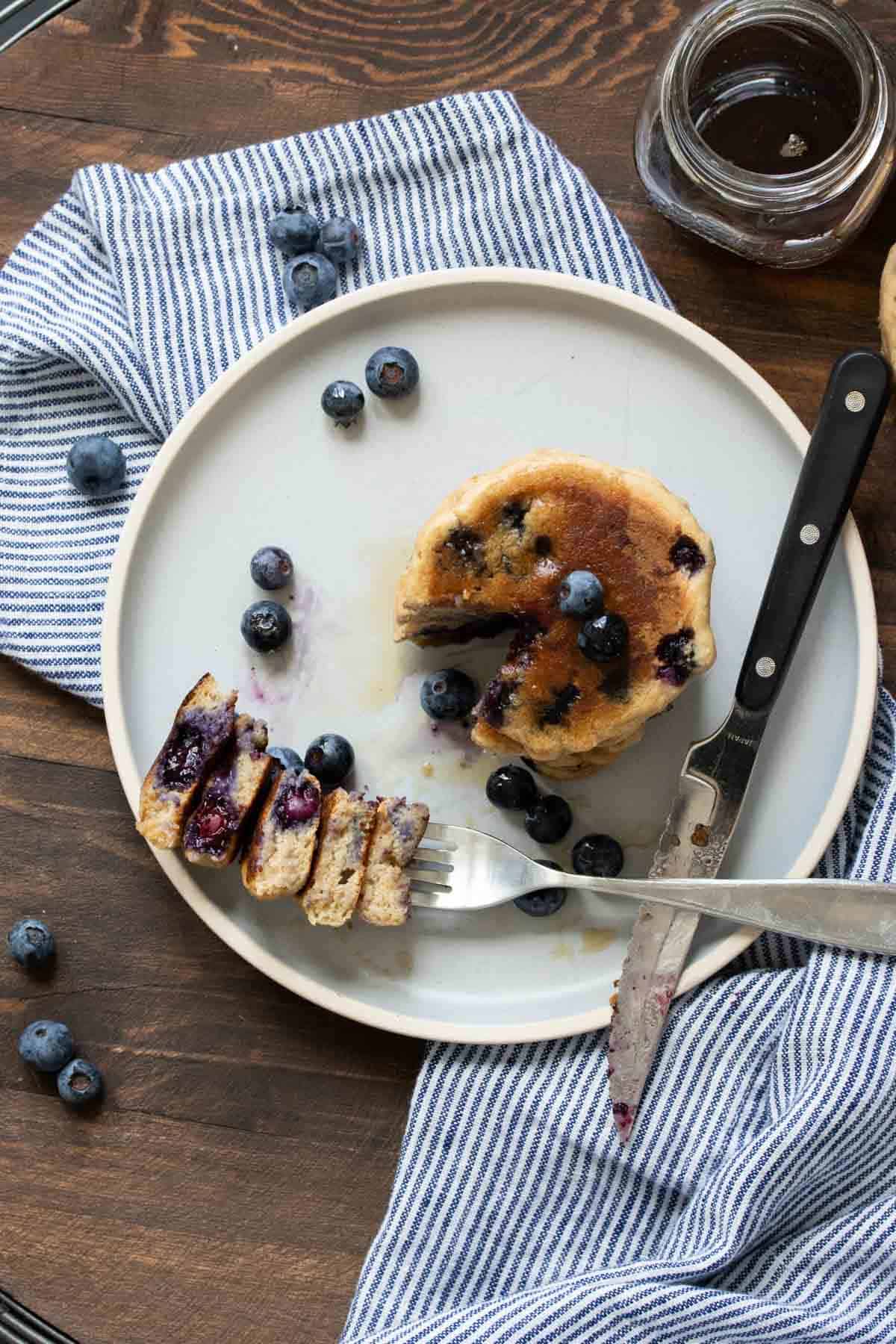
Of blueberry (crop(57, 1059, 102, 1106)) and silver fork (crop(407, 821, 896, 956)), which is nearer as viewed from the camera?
silver fork (crop(407, 821, 896, 956))

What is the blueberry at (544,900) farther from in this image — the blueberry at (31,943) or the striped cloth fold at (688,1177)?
the blueberry at (31,943)

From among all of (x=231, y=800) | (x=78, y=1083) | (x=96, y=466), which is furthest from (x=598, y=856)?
(x=96, y=466)

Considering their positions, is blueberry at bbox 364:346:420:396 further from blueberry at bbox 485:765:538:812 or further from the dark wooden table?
blueberry at bbox 485:765:538:812

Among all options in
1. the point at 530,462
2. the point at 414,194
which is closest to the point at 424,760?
the point at 530,462

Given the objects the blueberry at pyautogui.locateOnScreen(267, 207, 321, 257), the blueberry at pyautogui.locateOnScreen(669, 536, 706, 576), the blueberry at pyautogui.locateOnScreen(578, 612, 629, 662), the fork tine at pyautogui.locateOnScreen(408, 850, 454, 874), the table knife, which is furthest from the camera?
the table knife

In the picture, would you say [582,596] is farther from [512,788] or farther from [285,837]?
[285,837]

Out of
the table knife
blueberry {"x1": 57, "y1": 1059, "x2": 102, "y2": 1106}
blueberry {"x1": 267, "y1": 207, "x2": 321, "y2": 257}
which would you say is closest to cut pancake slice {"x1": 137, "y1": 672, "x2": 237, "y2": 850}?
blueberry {"x1": 57, "y1": 1059, "x2": 102, "y2": 1106}
